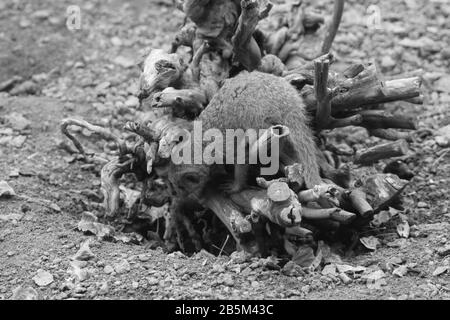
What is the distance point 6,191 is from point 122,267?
98cm

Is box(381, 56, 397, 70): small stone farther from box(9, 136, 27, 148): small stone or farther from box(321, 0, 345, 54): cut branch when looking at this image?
box(9, 136, 27, 148): small stone

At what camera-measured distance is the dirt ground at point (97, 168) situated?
3.21m

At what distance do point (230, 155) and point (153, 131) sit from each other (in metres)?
0.42

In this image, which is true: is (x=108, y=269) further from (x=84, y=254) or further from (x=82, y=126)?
(x=82, y=126)

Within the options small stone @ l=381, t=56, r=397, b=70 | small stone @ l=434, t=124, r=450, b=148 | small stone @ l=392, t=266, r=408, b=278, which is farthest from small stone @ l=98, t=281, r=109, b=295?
small stone @ l=381, t=56, r=397, b=70

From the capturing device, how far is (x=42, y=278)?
3289mm

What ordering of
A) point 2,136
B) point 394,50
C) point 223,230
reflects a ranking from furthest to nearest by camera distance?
point 394,50
point 2,136
point 223,230

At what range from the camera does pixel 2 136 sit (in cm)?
466

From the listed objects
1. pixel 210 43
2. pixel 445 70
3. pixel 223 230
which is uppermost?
pixel 210 43

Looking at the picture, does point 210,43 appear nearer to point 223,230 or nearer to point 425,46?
point 223,230

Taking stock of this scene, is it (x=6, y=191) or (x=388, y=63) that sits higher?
(x=388, y=63)

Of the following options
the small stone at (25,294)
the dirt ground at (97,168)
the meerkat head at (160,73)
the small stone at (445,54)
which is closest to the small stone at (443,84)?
the dirt ground at (97,168)

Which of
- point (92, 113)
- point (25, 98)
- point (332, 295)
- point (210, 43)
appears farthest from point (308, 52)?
point (332, 295)

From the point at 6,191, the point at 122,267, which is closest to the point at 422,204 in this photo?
the point at 122,267
